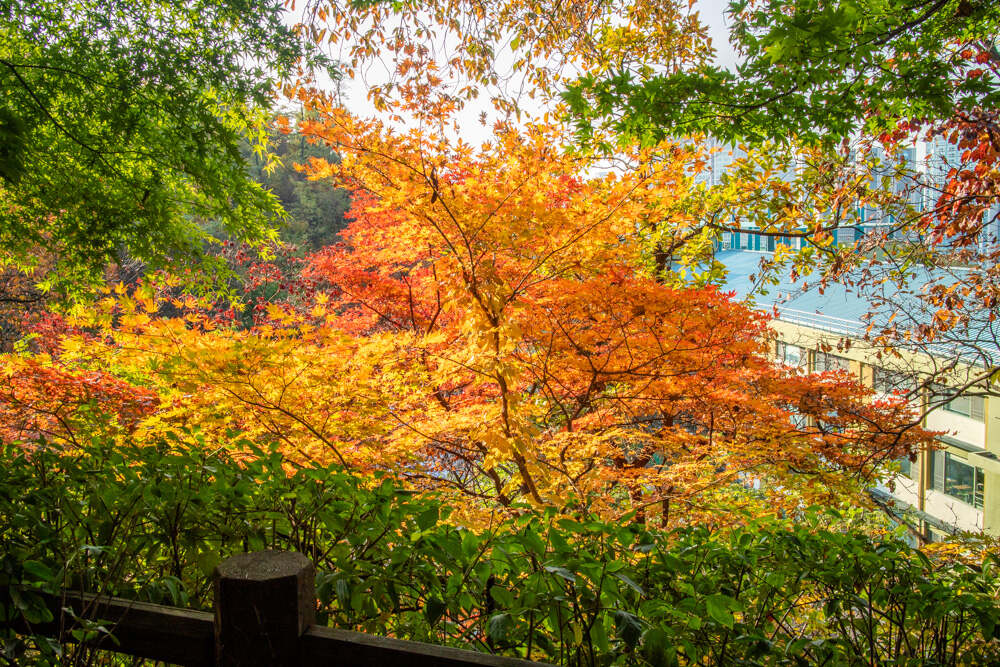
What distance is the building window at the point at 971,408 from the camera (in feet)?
35.7

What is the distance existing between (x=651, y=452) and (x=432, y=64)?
14.1 ft

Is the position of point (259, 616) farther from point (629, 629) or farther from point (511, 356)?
point (511, 356)

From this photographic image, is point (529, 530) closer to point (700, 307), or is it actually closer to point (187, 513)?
point (187, 513)

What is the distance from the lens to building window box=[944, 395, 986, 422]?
1087 centimetres

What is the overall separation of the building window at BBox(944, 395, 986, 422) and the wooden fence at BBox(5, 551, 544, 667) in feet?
A: 42.0

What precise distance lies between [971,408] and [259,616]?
1396 cm

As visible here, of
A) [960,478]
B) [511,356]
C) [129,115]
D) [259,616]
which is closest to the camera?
[259,616]

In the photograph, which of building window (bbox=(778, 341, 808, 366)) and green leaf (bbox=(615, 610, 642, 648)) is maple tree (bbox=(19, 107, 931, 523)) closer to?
green leaf (bbox=(615, 610, 642, 648))

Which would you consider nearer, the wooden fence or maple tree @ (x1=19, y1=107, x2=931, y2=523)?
the wooden fence

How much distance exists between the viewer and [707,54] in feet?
19.9

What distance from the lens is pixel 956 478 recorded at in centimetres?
1166

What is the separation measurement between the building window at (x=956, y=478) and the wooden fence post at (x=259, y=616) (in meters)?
Result: 13.2

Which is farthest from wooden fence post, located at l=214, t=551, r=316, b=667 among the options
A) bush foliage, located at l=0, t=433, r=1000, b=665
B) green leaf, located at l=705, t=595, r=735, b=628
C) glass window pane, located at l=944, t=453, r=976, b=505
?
glass window pane, located at l=944, t=453, r=976, b=505

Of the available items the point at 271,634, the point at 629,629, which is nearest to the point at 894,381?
the point at 629,629
